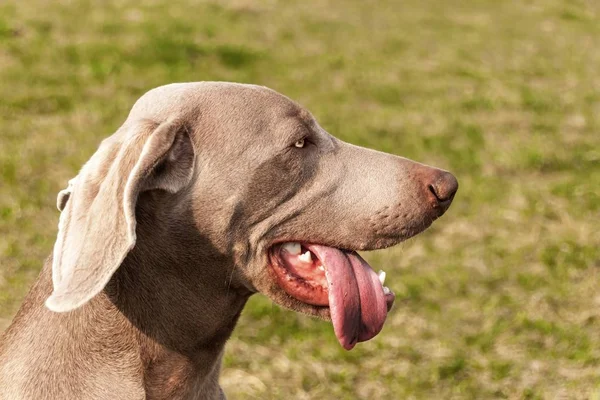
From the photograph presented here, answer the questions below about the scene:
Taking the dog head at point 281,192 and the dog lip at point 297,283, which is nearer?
the dog head at point 281,192

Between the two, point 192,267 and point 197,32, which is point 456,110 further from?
point 192,267

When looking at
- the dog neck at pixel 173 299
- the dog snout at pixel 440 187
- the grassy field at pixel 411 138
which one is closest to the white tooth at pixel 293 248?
the dog neck at pixel 173 299

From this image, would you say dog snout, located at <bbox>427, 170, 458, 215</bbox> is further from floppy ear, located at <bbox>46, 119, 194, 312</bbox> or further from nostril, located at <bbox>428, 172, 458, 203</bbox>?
floppy ear, located at <bbox>46, 119, 194, 312</bbox>

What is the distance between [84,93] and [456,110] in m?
3.43

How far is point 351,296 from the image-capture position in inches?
134

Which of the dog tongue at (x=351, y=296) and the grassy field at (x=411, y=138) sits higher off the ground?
the dog tongue at (x=351, y=296)

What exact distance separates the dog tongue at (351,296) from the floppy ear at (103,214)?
656mm

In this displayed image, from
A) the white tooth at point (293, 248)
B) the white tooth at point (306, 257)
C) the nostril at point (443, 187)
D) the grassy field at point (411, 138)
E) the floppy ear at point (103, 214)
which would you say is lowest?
the grassy field at point (411, 138)

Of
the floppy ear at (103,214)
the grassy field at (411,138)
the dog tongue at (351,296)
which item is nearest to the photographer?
the floppy ear at (103,214)

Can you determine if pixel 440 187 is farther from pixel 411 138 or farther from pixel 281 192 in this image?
pixel 411 138

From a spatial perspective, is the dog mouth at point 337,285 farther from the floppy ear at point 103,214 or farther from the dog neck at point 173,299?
the floppy ear at point 103,214

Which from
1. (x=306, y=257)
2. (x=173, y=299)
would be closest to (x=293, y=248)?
(x=306, y=257)

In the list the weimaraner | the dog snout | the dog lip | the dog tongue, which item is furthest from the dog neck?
the dog snout

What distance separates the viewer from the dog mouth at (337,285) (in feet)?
11.1
